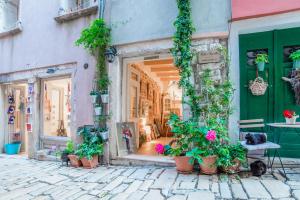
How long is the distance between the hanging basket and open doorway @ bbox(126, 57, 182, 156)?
1653 millimetres

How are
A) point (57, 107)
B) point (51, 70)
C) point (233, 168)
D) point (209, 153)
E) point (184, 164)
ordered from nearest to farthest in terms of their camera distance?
point (233, 168) → point (209, 153) → point (184, 164) → point (51, 70) → point (57, 107)

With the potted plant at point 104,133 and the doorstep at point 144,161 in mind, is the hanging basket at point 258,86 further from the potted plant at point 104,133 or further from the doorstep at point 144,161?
the potted plant at point 104,133

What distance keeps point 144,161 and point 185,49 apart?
2449mm

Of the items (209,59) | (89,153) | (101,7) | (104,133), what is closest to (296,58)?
(209,59)

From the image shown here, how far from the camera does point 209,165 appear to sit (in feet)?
13.3

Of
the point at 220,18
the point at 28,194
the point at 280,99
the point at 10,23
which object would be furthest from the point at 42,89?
the point at 280,99

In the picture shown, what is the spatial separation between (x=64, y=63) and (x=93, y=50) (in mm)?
1120

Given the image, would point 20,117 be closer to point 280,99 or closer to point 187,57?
point 187,57

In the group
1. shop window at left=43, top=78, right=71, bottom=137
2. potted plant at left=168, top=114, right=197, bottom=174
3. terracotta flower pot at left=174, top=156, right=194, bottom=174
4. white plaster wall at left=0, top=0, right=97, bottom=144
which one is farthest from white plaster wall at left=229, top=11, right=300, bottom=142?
shop window at left=43, top=78, right=71, bottom=137

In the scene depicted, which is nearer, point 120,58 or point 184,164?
point 184,164

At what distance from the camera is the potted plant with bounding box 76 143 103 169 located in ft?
16.9

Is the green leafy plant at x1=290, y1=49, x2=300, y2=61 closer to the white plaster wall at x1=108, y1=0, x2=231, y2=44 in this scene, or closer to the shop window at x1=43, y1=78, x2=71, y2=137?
the white plaster wall at x1=108, y1=0, x2=231, y2=44

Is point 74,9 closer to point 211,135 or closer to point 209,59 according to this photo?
point 209,59

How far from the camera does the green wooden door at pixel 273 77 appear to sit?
433 centimetres
